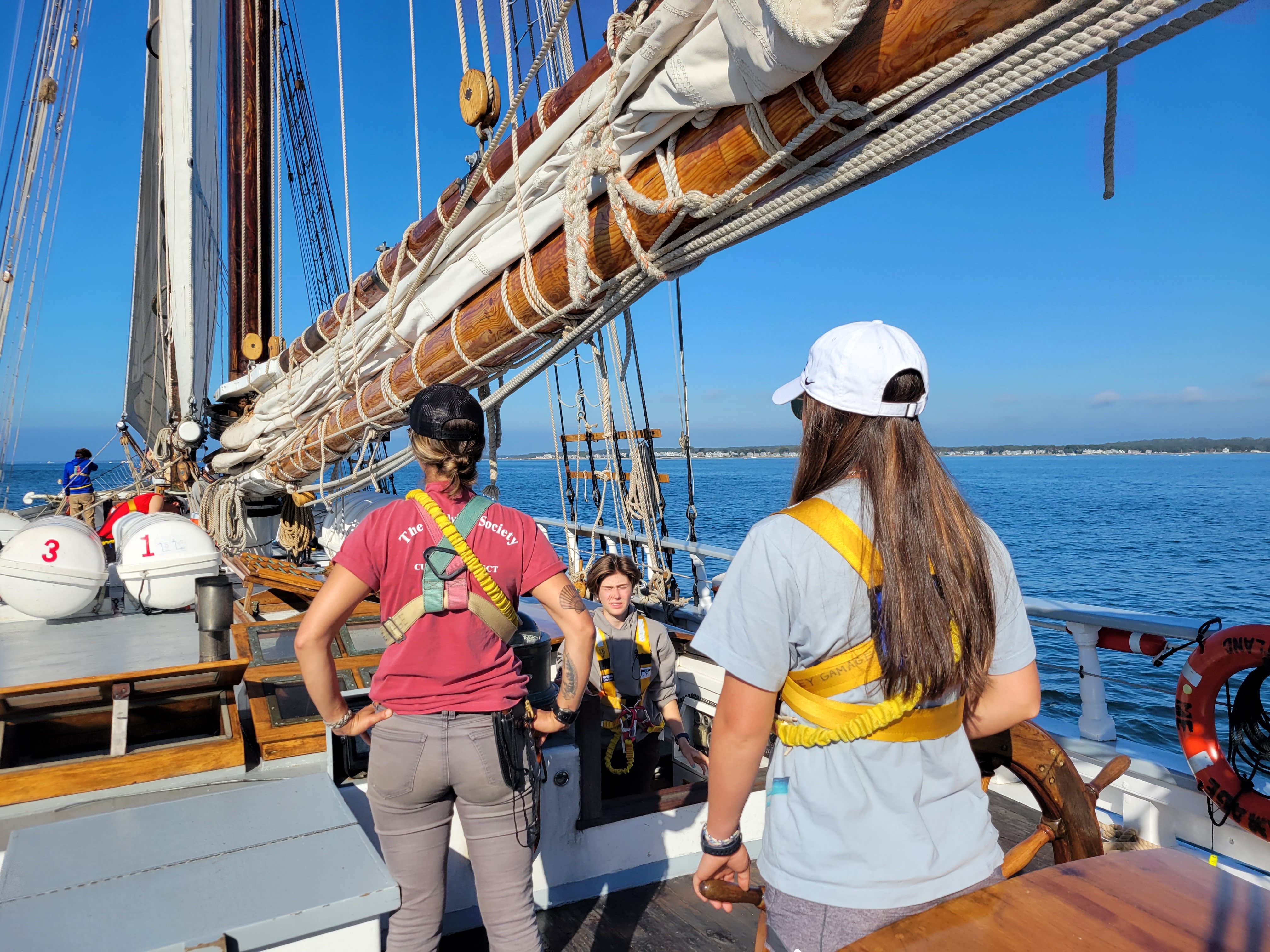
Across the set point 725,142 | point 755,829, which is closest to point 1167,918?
point 725,142

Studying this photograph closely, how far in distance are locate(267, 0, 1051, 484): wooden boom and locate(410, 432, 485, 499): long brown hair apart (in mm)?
712

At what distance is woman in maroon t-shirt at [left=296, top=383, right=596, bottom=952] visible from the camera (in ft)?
5.77

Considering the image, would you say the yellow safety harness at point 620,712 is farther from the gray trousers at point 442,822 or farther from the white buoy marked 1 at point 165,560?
the white buoy marked 1 at point 165,560

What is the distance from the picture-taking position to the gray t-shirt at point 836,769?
3.83ft

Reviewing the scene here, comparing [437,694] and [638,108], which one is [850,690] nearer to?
[437,694]

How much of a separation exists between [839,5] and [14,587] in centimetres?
528

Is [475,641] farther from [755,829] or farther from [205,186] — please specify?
[205,186]

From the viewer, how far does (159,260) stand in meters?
9.87

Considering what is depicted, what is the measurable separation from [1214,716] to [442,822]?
2.69 metres

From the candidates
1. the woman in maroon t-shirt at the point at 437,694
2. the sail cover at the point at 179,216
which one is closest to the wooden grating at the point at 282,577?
the woman in maroon t-shirt at the point at 437,694

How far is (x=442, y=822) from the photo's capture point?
183 cm

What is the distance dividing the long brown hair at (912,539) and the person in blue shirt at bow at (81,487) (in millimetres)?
11322

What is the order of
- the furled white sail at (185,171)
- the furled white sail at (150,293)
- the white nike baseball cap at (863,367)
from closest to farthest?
1. the white nike baseball cap at (863,367)
2. the furled white sail at (185,171)
3. the furled white sail at (150,293)

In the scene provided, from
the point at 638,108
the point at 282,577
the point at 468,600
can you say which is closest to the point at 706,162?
the point at 638,108
